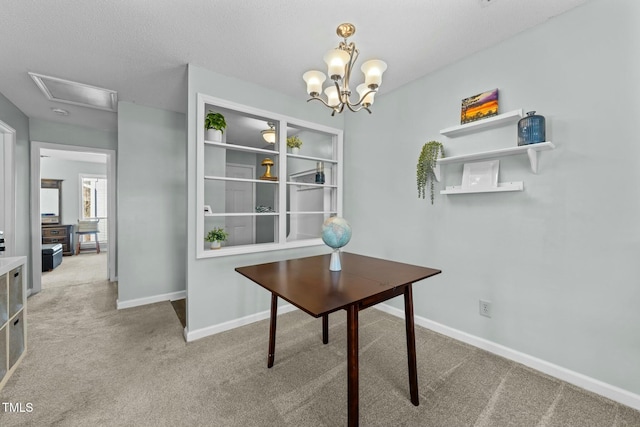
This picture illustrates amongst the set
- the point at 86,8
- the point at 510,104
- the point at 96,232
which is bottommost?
the point at 96,232

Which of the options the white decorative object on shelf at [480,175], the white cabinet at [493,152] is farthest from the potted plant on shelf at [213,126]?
the white decorative object on shelf at [480,175]

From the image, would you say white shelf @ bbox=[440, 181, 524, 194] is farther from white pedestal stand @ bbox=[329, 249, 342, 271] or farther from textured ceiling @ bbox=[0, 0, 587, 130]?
white pedestal stand @ bbox=[329, 249, 342, 271]

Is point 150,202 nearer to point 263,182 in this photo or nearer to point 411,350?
point 263,182

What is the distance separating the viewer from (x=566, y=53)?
5.88 ft

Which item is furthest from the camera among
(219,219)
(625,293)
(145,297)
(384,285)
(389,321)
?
(145,297)

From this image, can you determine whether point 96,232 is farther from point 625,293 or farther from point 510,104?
point 625,293

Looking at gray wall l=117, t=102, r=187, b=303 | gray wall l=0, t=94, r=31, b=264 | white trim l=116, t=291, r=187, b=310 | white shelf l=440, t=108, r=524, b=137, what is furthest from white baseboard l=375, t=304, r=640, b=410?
gray wall l=0, t=94, r=31, b=264

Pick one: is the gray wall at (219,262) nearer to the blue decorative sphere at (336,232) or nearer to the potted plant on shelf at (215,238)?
the potted plant on shelf at (215,238)

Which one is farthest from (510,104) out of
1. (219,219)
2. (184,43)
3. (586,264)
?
(219,219)

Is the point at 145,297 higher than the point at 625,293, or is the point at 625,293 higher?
the point at 625,293

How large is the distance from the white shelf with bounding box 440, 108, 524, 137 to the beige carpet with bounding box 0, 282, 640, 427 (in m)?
1.83

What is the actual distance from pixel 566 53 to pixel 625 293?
1588mm

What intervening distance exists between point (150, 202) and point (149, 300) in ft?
4.04

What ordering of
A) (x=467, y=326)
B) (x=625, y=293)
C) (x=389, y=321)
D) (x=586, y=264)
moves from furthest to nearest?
(x=389, y=321) → (x=467, y=326) → (x=586, y=264) → (x=625, y=293)
